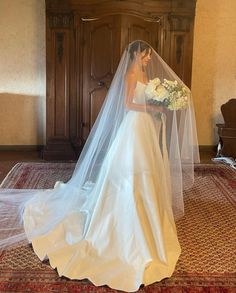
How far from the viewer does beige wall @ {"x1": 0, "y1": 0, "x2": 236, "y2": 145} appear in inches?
247

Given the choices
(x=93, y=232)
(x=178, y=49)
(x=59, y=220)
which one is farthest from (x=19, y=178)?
(x=178, y=49)

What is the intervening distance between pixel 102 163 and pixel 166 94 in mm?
756

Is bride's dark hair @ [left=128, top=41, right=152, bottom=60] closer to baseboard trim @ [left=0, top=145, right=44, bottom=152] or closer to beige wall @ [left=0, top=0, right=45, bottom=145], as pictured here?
beige wall @ [left=0, top=0, right=45, bottom=145]

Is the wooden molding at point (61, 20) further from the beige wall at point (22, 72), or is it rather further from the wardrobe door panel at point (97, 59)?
the beige wall at point (22, 72)

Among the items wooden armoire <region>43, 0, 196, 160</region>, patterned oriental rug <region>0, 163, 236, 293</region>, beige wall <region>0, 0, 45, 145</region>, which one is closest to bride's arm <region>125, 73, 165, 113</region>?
patterned oriental rug <region>0, 163, 236, 293</region>

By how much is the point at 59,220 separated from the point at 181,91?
141 cm

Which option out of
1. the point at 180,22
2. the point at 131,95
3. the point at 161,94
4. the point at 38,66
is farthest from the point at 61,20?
the point at 161,94

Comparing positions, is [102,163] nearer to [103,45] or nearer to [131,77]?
[131,77]

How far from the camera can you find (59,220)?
10.6 feet

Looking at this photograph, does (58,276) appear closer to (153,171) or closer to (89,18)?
(153,171)

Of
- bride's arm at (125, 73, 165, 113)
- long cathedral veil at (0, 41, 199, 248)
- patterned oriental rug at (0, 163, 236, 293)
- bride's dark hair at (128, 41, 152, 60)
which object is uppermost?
bride's dark hair at (128, 41, 152, 60)

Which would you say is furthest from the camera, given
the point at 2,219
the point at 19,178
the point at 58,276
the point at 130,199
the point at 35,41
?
the point at 35,41

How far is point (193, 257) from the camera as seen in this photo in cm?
302

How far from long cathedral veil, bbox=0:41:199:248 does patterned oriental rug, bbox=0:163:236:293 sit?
26cm
